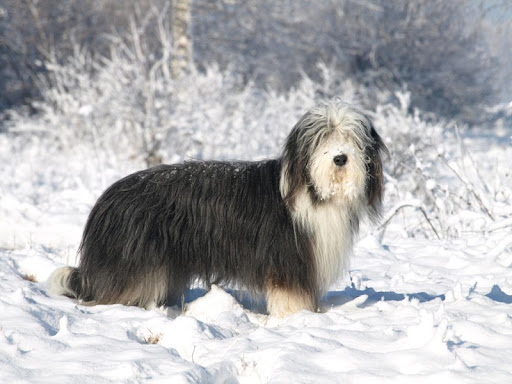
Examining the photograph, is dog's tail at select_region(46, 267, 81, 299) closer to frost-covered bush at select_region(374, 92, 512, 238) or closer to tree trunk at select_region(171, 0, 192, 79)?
frost-covered bush at select_region(374, 92, 512, 238)

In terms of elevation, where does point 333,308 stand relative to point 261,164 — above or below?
below

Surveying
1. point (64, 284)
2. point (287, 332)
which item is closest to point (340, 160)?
point (287, 332)

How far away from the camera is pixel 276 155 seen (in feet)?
30.3

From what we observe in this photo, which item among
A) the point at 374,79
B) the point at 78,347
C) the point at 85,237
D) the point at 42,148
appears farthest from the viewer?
the point at 374,79

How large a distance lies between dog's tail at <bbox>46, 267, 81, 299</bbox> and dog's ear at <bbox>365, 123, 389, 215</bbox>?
1.98m

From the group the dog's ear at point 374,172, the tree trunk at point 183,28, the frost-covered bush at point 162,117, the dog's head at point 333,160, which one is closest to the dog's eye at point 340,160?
the dog's head at point 333,160

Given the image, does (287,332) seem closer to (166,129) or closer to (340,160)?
(340,160)

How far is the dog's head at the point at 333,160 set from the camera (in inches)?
152

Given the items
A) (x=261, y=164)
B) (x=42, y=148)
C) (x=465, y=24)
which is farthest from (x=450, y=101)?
(x=261, y=164)

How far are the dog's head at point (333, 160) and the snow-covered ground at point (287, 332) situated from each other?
2.35ft

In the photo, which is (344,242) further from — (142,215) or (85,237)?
(85,237)

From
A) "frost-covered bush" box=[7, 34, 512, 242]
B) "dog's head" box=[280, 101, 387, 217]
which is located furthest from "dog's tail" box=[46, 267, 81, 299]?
"frost-covered bush" box=[7, 34, 512, 242]

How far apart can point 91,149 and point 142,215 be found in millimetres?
9077

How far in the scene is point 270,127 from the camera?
46.7 feet
